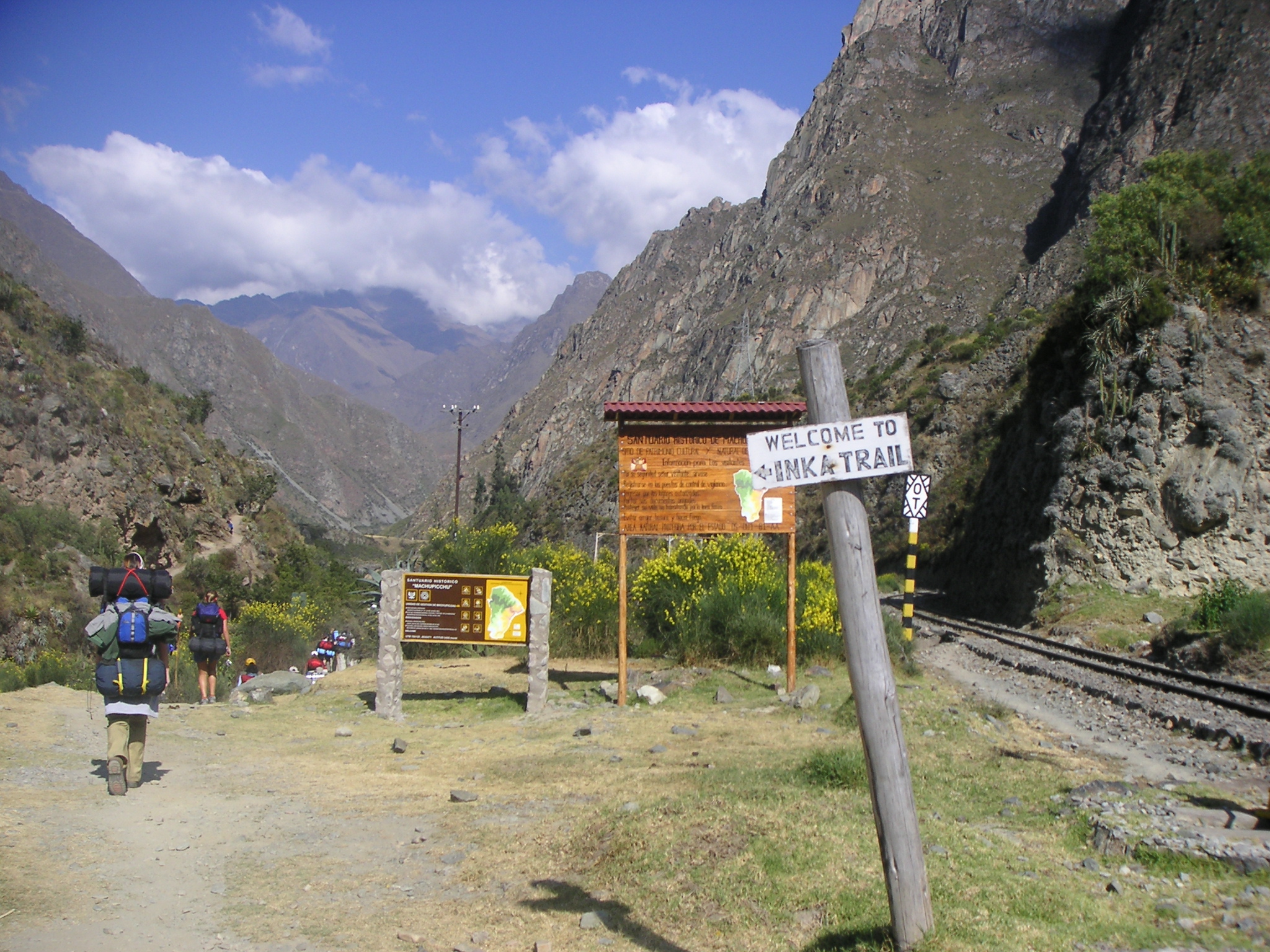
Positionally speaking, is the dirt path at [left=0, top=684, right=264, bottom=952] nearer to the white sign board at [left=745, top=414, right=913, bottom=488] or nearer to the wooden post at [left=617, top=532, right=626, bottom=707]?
the white sign board at [left=745, top=414, right=913, bottom=488]

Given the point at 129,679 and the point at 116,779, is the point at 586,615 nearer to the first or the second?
the point at 129,679

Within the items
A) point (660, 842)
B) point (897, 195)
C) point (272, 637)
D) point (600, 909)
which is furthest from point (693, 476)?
point (897, 195)

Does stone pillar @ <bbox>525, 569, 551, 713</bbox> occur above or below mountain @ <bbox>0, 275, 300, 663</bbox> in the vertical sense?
below

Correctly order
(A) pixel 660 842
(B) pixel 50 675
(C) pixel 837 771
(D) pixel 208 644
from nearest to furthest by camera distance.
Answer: (A) pixel 660 842, (C) pixel 837 771, (D) pixel 208 644, (B) pixel 50 675

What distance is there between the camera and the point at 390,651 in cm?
1063

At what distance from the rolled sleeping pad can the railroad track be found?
34.0 feet

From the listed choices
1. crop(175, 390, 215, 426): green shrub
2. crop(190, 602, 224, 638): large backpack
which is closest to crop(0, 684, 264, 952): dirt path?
crop(190, 602, 224, 638): large backpack

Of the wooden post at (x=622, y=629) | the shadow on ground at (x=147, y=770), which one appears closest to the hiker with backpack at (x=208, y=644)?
the shadow on ground at (x=147, y=770)

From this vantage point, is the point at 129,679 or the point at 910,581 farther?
the point at 910,581

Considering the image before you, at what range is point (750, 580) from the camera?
13.5 metres

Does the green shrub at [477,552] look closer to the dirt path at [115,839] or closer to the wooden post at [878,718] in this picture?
the dirt path at [115,839]

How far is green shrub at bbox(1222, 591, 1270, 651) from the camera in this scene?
11.7 metres

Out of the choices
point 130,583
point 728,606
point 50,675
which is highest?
point 130,583

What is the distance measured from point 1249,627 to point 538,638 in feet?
31.2
